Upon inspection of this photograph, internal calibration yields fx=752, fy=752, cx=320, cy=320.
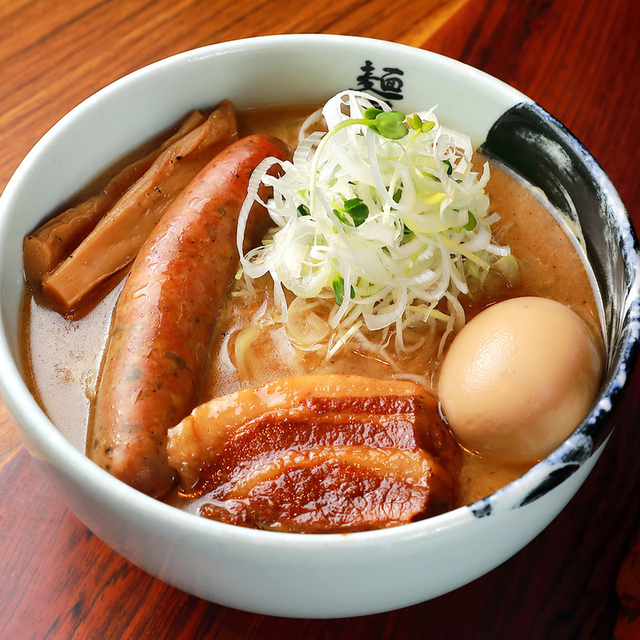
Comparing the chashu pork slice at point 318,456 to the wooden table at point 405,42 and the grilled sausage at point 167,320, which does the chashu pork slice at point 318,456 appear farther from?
the wooden table at point 405,42

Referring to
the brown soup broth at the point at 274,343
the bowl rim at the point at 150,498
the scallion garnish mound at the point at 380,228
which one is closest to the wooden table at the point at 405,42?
the brown soup broth at the point at 274,343

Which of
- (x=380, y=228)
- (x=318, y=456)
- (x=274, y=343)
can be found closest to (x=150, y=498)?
(x=318, y=456)

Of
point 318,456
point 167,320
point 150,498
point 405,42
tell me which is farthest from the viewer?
point 405,42

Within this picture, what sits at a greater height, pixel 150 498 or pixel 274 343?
pixel 150 498

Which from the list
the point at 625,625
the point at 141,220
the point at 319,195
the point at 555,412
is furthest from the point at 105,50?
the point at 625,625

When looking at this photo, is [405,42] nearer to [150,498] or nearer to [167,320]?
[167,320]

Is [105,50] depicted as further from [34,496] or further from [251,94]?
[34,496]

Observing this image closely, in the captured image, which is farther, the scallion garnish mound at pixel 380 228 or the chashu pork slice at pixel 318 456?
the scallion garnish mound at pixel 380 228
